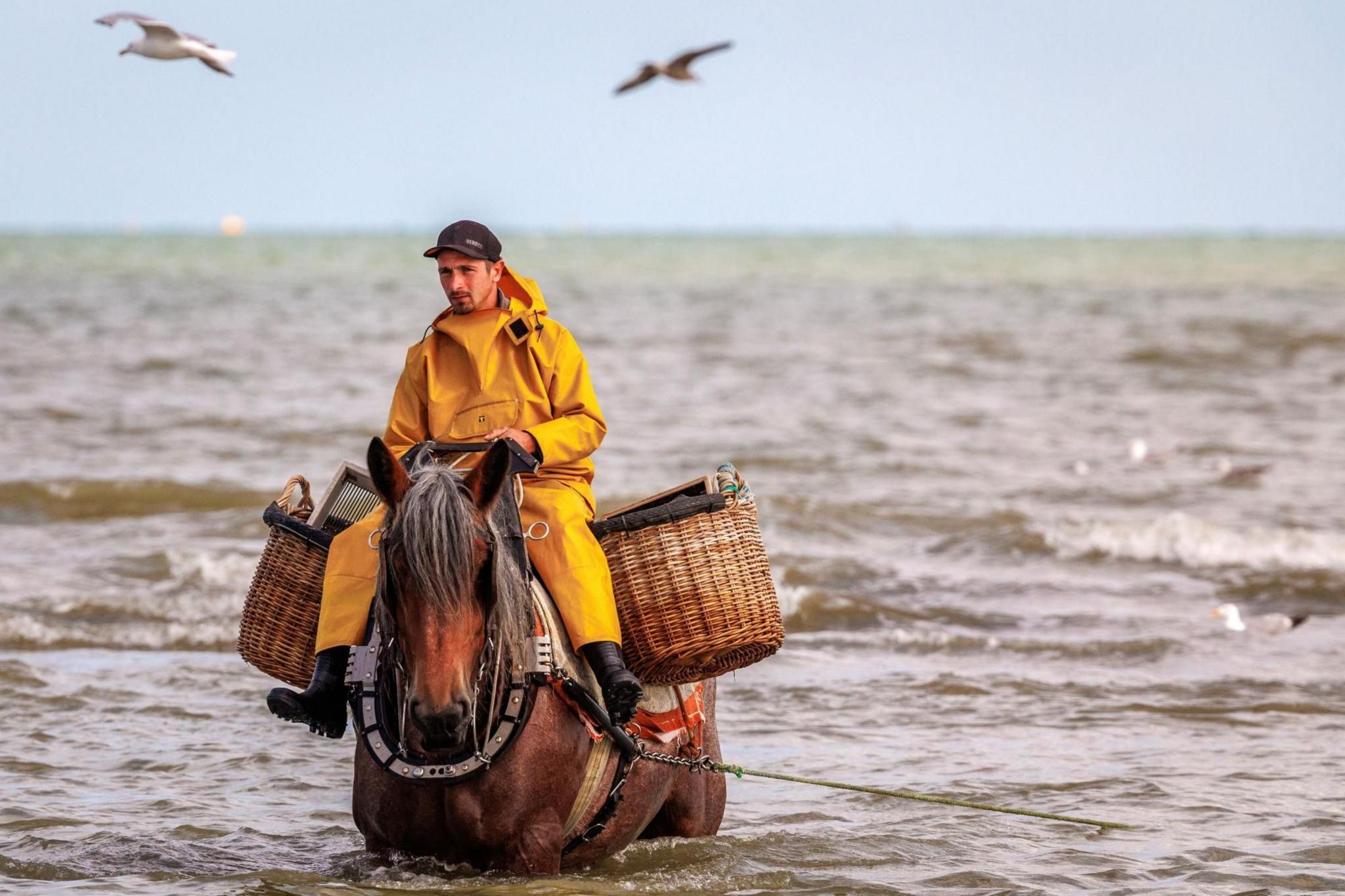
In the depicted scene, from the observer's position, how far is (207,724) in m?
8.25

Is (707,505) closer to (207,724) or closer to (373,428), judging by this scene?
(207,724)

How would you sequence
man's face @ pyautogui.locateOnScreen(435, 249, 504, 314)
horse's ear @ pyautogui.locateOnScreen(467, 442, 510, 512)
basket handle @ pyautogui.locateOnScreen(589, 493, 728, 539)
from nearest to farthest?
horse's ear @ pyautogui.locateOnScreen(467, 442, 510, 512) → man's face @ pyautogui.locateOnScreen(435, 249, 504, 314) → basket handle @ pyautogui.locateOnScreen(589, 493, 728, 539)

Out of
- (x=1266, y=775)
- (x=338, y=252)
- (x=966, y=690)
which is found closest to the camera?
(x=1266, y=775)

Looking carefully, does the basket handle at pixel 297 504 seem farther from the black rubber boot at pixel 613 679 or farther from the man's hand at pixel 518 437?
the black rubber boot at pixel 613 679

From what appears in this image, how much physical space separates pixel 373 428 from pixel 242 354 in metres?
7.60

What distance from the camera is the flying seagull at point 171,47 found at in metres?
6.02

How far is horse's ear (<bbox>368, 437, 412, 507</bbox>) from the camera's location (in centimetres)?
446

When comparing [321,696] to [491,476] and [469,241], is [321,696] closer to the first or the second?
[491,476]

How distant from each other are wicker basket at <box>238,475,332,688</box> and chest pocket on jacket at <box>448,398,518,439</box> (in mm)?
564

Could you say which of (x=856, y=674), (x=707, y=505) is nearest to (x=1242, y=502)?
(x=856, y=674)

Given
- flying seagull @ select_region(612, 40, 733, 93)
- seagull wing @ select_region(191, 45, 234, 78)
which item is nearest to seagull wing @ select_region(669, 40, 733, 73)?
flying seagull @ select_region(612, 40, 733, 93)

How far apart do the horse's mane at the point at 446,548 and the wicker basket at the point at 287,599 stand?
84 centimetres

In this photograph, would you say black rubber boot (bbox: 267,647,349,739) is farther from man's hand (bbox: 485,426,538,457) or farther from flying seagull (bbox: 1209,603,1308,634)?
flying seagull (bbox: 1209,603,1308,634)

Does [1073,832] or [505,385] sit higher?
[505,385]
